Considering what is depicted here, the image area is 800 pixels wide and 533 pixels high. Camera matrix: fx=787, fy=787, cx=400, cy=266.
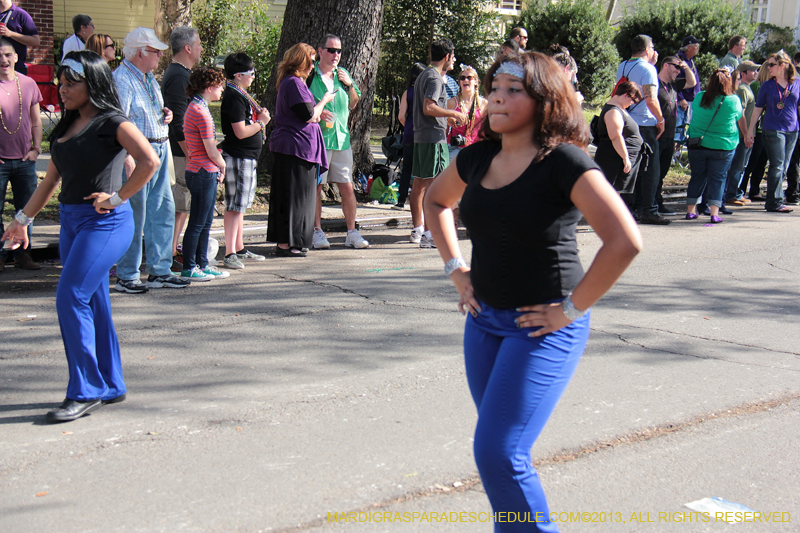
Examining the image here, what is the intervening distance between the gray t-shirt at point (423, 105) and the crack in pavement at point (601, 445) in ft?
17.1

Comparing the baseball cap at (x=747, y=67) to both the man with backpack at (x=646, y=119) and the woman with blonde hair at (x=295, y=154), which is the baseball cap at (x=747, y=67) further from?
the woman with blonde hair at (x=295, y=154)

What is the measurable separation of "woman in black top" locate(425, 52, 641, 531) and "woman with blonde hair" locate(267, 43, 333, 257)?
5295 mm

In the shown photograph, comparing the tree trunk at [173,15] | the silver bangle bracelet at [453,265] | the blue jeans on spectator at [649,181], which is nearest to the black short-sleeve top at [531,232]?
the silver bangle bracelet at [453,265]

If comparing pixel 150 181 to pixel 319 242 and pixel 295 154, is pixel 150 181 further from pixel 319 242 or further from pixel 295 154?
pixel 319 242

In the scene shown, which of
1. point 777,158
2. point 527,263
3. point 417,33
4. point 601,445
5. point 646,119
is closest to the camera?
point 527,263

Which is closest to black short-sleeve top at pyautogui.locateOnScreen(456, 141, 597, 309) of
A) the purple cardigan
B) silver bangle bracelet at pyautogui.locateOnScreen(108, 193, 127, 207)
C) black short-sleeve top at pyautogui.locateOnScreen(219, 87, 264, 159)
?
silver bangle bracelet at pyautogui.locateOnScreen(108, 193, 127, 207)

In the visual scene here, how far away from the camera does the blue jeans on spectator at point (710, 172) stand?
10.6 metres

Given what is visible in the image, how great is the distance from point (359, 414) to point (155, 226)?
3381mm

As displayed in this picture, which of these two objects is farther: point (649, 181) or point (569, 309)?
point (649, 181)

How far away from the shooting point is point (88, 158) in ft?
13.8

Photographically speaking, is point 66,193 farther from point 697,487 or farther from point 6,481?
point 697,487

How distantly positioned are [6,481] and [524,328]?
240 cm

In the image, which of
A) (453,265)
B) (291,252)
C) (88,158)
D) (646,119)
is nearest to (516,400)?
(453,265)

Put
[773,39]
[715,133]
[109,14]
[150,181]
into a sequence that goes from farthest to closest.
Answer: [773,39] < [109,14] < [715,133] < [150,181]
